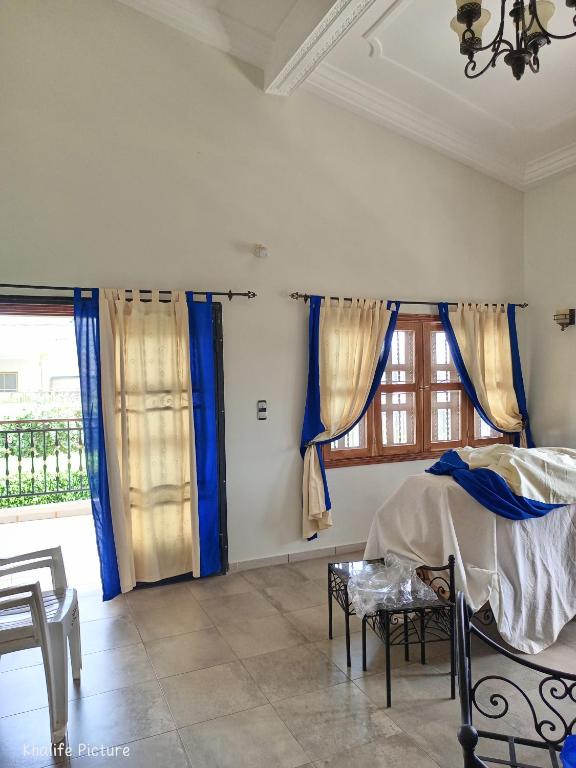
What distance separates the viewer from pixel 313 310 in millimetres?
4391

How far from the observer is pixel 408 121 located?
4.68 meters

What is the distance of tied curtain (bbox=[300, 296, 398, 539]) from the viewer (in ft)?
14.4

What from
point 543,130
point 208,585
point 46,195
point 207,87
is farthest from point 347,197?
point 208,585

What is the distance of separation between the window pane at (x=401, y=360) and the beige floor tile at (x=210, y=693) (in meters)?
2.78

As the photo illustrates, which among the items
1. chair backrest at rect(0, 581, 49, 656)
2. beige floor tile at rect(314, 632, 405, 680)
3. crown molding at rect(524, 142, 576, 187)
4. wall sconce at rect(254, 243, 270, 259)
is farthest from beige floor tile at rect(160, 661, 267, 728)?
crown molding at rect(524, 142, 576, 187)

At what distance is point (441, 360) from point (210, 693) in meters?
3.50

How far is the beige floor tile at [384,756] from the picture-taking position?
7.01 feet

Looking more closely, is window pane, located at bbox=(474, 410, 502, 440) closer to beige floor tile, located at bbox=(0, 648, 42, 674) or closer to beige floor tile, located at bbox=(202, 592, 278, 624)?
beige floor tile, located at bbox=(202, 592, 278, 624)

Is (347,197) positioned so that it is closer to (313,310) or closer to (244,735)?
(313,310)

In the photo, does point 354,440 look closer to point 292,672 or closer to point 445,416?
point 445,416

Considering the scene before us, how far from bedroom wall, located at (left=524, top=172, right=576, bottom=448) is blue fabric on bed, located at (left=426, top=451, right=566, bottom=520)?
86.9 inches

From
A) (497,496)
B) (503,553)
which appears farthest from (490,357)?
(503,553)

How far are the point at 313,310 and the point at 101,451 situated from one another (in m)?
1.95

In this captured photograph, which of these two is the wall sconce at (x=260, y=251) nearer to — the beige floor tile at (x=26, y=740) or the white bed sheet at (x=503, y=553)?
the white bed sheet at (x=503, y=553)
